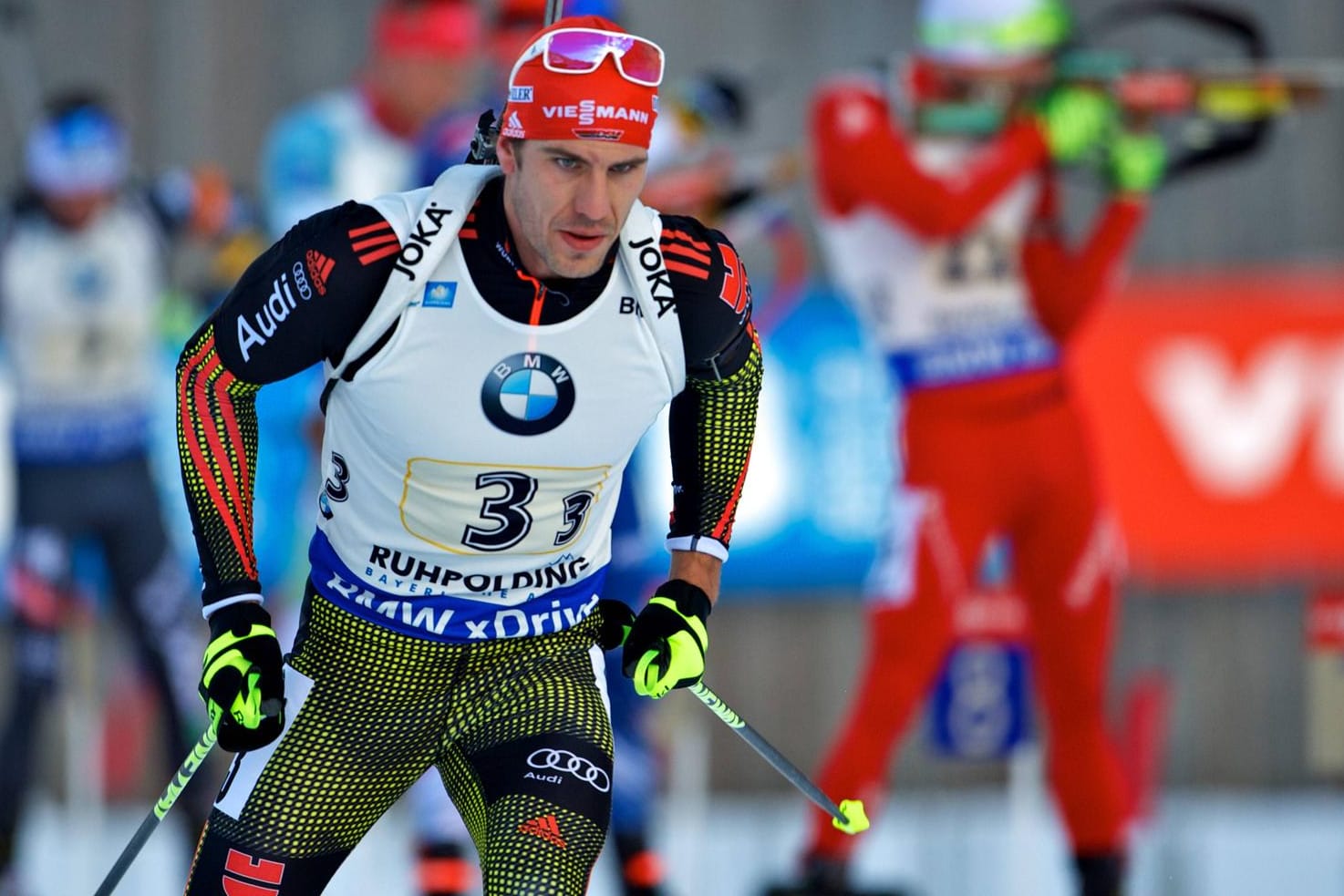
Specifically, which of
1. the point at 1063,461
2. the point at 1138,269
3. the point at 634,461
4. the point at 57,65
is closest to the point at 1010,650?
the point at 1063,461

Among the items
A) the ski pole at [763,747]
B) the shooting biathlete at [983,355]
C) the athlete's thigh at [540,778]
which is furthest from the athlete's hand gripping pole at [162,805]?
the shooting biathlete at [983,355]

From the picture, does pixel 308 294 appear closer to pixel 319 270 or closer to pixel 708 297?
pixel 319 270

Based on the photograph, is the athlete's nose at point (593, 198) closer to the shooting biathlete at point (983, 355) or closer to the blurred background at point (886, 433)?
the shooting biathlete at point (983, 355)

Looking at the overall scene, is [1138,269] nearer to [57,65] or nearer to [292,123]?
[292,123]

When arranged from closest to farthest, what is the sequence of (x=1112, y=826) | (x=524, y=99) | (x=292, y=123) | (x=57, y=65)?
(x=524, y=99) < (x=1112, y=826) < (x=292, y=123) < (x=57, y=65)

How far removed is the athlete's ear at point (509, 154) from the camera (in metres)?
3.29

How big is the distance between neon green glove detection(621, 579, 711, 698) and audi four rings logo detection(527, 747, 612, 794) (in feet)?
0.49

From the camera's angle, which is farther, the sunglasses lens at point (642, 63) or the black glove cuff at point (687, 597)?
the black glove cuff at point (687, 597)

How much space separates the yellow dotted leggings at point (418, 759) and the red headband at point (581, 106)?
2.68ft

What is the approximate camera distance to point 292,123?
7375mm

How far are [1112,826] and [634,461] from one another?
1522mm

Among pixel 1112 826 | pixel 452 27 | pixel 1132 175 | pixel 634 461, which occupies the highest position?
pixel 452 27

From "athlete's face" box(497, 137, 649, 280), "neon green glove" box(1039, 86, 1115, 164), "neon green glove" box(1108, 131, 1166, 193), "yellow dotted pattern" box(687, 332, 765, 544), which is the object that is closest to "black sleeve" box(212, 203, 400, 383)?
"athlete's face" box(497, 137, 649, 280)

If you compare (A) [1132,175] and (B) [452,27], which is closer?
(A) [1132,175]
